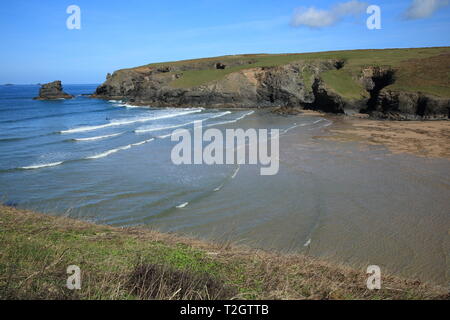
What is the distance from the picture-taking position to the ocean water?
980 cm

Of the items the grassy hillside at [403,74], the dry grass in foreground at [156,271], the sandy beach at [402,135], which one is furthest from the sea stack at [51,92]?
the dry grass in foreground at [156,271]

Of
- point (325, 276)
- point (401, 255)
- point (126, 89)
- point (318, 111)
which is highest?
point (126, 89)

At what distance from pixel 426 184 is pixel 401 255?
7.66m

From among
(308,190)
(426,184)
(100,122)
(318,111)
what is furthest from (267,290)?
(318,111)

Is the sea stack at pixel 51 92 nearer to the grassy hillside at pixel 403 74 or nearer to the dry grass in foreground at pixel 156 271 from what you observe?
the grassy hillside at pixel 403 74

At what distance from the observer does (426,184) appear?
598 inches

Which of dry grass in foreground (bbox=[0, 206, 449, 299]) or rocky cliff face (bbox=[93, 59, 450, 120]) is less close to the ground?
rocky cliff face (bbox=[93, 59, 450, 120])

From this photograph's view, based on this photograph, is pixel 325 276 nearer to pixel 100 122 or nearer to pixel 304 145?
pixel 304 145

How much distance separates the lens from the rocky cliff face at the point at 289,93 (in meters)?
37.8

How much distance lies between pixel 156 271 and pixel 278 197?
30.9 feet

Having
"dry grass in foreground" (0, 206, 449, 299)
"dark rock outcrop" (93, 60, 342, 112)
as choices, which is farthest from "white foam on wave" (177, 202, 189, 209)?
"dark rock outcrop" (93, 60, 342, 112)

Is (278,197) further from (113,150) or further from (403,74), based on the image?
(403,74)

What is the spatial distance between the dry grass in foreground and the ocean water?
108 inches

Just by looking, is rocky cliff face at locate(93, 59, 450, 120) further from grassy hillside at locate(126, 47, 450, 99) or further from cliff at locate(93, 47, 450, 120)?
grassy hillside at locate(126, 47, 450, 99)
